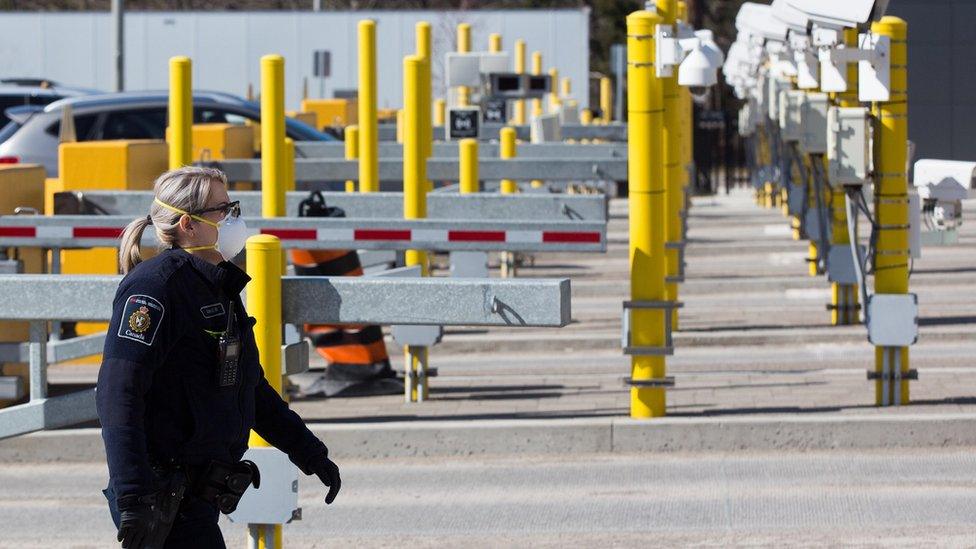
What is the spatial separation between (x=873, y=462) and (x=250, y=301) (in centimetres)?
417

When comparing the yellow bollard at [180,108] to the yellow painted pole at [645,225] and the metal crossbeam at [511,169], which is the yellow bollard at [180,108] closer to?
the metal crossbeam at [511,169]

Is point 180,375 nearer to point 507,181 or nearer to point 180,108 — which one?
point 180,108

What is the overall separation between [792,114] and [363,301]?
963 cm

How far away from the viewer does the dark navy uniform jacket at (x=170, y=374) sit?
4.68m

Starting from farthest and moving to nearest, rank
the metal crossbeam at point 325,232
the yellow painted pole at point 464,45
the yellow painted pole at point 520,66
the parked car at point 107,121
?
the yellow painted pole at point 520,66 < the yellow painted pole at point 464,45 < the parked car at point 107,121 < the metal crossbeam at point 325,232

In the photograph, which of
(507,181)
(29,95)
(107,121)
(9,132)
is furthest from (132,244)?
(29,95)

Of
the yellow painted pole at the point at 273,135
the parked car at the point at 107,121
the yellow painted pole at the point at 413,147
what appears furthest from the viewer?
the parked car at the point at 107,121

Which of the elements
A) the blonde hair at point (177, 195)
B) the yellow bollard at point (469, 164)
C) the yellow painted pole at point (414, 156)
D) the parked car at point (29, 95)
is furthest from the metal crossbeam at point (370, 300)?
the parked car at point (29, 95)

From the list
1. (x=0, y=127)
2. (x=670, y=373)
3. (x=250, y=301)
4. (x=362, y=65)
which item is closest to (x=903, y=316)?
(x=670, y=373)

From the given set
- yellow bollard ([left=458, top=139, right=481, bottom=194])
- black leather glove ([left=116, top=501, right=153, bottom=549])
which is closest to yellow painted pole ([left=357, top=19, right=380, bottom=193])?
yellow bollard ([left=458, top=139, right=481, bottom=194])

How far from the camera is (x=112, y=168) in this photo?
43.6ft

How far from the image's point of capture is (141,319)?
478 cm

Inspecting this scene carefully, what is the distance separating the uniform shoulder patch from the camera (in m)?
4.77

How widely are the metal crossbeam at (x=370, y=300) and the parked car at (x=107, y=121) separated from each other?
42.1ft
